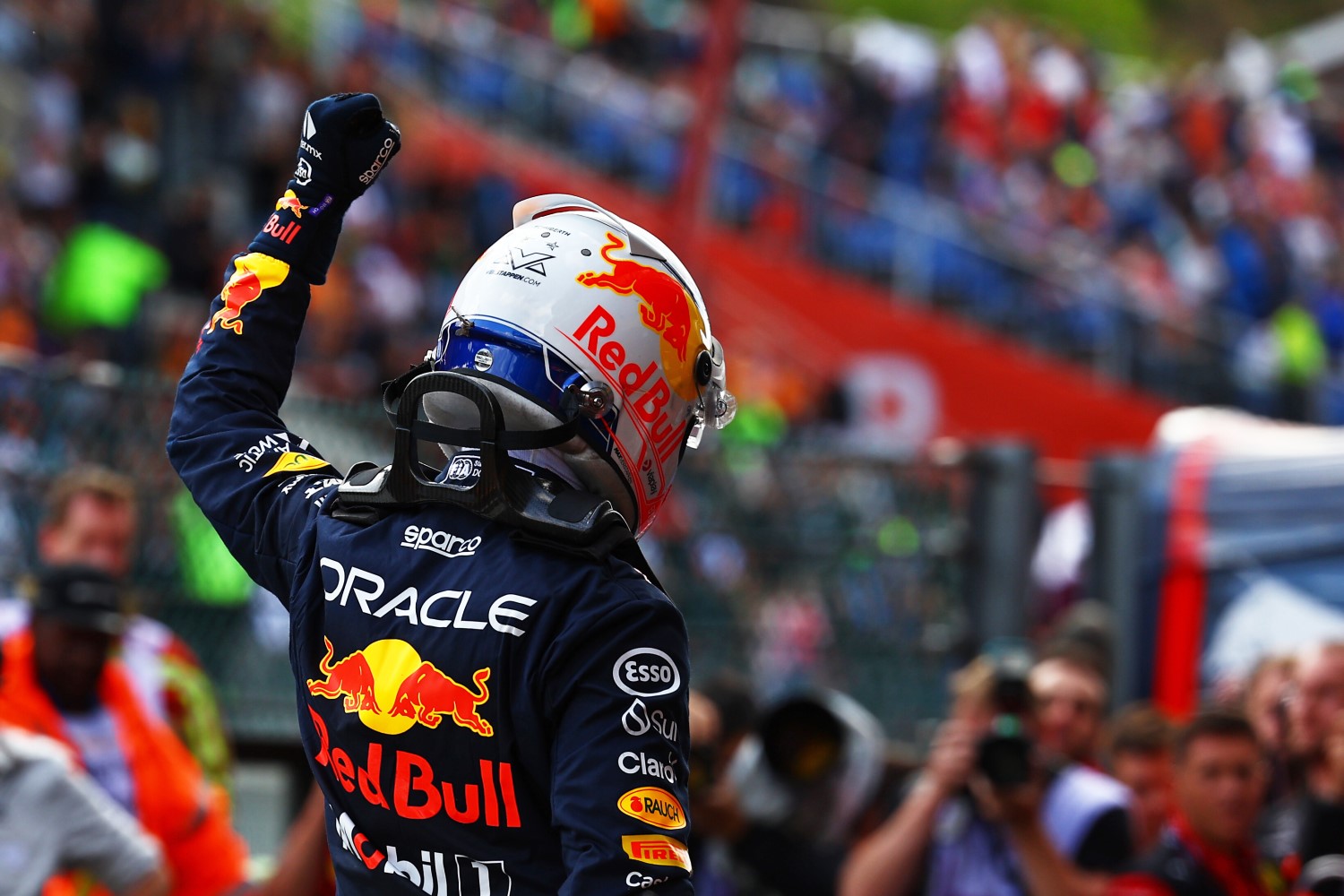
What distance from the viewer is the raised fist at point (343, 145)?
2354 millimetres

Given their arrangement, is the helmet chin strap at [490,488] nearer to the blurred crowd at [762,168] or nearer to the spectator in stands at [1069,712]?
the spectator in stands at [1069,712]

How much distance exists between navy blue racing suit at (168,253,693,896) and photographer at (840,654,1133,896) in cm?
234

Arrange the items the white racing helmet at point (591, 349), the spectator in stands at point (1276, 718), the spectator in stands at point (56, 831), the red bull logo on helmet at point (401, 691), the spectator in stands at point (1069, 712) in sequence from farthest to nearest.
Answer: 1. the spectator in stands at point (1069, 712)
2. the spectator in stands at point (1276, 718)
3. the spectator in stands at point (56, 831)
4. the white racing helmet at point (591, 349)
5. the red bull logo on helmet at point (401, 691)

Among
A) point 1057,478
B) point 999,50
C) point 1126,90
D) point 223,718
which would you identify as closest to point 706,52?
point 1057,478

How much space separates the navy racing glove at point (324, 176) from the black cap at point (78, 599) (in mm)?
2601

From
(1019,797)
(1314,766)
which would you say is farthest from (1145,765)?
(1019,797)

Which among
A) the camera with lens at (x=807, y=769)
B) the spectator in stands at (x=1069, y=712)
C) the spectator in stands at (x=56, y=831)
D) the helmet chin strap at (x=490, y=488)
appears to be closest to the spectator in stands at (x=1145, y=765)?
the spectator in stands at (x=1069, y=712)

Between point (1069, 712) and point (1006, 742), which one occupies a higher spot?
point (1006, 742)

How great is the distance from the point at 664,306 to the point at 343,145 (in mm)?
508

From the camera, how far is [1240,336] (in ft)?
53.4

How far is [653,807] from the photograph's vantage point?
6.21 ft

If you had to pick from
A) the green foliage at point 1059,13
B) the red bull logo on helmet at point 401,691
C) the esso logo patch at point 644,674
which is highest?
the green foliage at point 1059,13

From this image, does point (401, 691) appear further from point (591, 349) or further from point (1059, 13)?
point (1059, 13)

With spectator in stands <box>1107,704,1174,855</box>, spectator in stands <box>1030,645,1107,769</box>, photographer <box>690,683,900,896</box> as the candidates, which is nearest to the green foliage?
spectator in stands <box>1107,704,1174,855</box>
